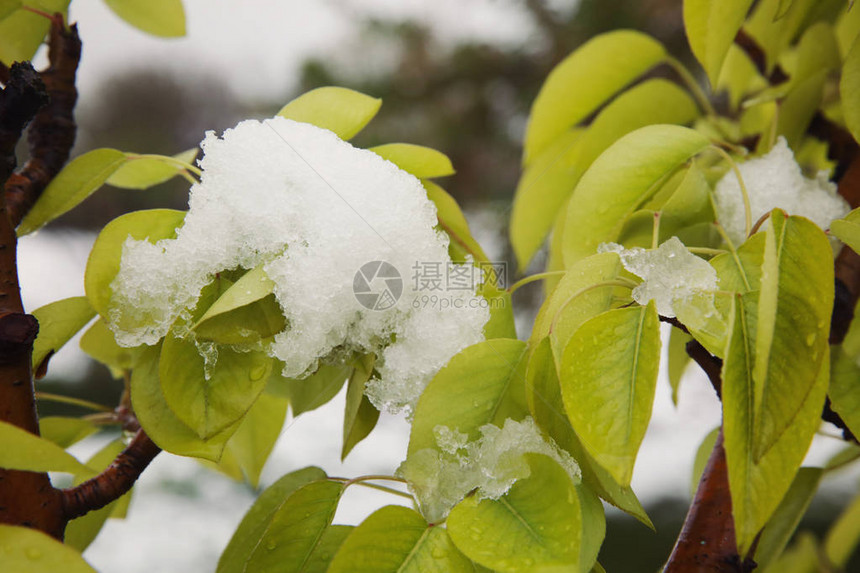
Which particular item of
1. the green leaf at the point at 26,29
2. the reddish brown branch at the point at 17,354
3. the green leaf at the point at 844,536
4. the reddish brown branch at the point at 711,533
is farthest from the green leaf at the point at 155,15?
the green leaf at the point at 844,536

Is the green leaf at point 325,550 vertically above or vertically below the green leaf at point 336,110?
below

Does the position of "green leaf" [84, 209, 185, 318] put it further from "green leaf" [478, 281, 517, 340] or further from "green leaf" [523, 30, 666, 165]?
"green leaf" [523, 30, 666, 165]

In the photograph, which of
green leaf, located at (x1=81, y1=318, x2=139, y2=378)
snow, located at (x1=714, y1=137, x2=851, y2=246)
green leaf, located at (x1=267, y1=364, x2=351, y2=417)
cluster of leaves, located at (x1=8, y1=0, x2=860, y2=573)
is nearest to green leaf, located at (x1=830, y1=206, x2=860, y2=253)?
cluster of leaves, located at (x1=8, y1=0, x2=860, y2=573)

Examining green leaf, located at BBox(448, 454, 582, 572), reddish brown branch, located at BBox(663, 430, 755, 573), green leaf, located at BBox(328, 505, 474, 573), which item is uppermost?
green leaf, located at BBox(448, 454, 582, 572)

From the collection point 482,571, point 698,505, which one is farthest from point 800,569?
point 482,571

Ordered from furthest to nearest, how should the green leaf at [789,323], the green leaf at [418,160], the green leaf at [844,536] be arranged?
1. the green leaf at [844,536]
2. the green leaf at [418,160]
3. the green leaf at [789,323]

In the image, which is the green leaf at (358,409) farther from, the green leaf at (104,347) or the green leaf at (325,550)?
the green leaf at (104,347)
